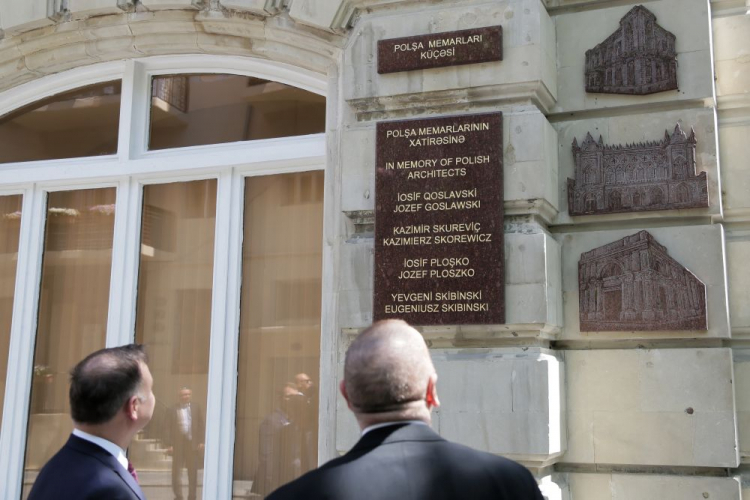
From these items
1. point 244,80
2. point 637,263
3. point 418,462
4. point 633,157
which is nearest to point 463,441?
point 637,263

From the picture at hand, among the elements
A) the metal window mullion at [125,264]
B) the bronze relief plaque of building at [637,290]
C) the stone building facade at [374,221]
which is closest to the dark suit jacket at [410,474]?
the stone building facade at [374,221]

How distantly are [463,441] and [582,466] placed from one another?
686 millimetres

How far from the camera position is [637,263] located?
4750 mm

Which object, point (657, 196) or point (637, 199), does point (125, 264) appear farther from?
point (657, 196)

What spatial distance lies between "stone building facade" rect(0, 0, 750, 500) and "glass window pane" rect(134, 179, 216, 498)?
3 cm

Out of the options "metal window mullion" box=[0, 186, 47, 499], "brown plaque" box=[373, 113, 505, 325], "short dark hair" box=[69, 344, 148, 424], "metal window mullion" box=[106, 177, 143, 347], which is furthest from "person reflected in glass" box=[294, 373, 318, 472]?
"short dark hair" box=[69, 344, 148, 424]

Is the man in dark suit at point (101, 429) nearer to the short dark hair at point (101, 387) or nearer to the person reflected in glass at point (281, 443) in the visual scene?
the short dark hair at point (101, 387)

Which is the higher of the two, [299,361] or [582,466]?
[299,361]

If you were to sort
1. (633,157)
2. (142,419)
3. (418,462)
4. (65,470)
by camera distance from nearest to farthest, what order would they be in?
(418,462) → (65,470) → (142,419) → (633,157)

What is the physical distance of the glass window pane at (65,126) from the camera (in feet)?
21.3

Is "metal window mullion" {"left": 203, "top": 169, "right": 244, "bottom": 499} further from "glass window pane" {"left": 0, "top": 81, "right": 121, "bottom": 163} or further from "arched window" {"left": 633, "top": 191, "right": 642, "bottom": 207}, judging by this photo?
"arched window" {"left": 633, "top": 191, "right": 642, "bottom": 207}

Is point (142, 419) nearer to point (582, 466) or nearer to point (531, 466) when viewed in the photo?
point (531, 466)

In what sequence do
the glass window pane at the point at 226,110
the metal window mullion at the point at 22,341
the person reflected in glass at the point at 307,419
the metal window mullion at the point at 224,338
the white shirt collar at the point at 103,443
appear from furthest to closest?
the metal window mullion at the point at 22,341 < the glass window pane at the point at 226,110 < the metal window mullion at the point at 224,338 < the person reflected in glass at the point at 307,419 < the white shirt collar at the point at 103,443

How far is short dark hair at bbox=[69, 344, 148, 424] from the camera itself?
312 centimetres
